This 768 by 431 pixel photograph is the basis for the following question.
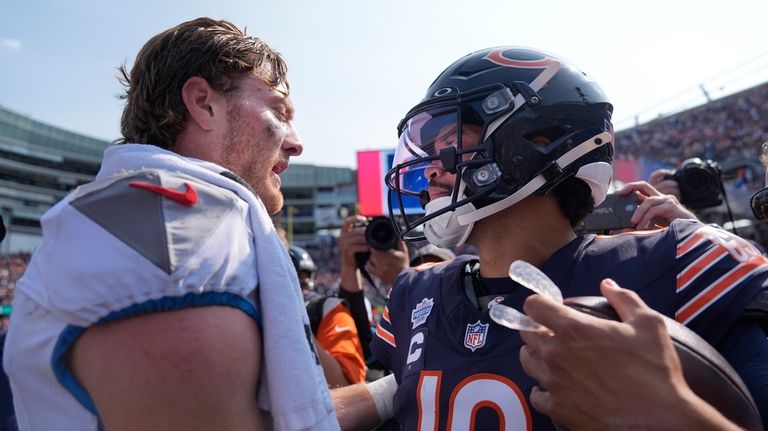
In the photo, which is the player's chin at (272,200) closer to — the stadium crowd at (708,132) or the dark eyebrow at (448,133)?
the dark eyebrow at (448,133)

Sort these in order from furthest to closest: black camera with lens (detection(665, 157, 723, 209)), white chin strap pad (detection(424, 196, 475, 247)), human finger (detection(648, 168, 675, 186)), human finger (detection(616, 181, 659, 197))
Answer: human finger (detection(648, 168, 675, 186)) → black camera with lens (detection(665, 157, 723, 209)) → human finger (detection(616, 181, 659, 197)) → white chin strap pad (detection(424, 196, 475, 247))

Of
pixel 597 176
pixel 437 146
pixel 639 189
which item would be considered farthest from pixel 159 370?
pixel 639 189

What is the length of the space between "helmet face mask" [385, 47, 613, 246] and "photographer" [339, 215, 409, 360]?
5.51ft

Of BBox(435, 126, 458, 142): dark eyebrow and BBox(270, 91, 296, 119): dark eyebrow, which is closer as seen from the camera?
BBox(270, 91, 296, 119): dark eyebrow

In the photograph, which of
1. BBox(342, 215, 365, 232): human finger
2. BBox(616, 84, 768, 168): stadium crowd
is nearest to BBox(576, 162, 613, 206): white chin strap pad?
BBox(342, 215, 365, 232): human finger

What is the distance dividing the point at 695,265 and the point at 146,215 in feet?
4.33

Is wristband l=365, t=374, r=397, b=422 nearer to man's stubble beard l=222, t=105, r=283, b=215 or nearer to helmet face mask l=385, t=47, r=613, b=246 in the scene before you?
helmet face mask l=385, t=47, r=613, b=246

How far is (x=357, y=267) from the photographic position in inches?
144

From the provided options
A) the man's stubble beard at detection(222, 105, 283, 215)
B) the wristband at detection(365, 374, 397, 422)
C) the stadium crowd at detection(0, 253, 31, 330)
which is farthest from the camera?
the stadium crowd at detection(0, 253, 31, 330)

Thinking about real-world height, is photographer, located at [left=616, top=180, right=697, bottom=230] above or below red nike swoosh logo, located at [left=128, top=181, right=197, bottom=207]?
below

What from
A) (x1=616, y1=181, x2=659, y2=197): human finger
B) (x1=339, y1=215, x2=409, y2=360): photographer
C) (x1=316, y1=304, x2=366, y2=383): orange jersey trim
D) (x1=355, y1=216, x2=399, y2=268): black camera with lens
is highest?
(x1=616, y1=181, x2=659, y2=197): human finger

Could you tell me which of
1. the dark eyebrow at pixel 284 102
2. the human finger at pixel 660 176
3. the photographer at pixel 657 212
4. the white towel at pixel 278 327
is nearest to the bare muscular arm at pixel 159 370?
the white towel at pixel 278 327

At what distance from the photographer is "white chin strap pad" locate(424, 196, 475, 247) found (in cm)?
177

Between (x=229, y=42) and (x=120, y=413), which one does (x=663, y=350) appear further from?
(x=229, y=42)
